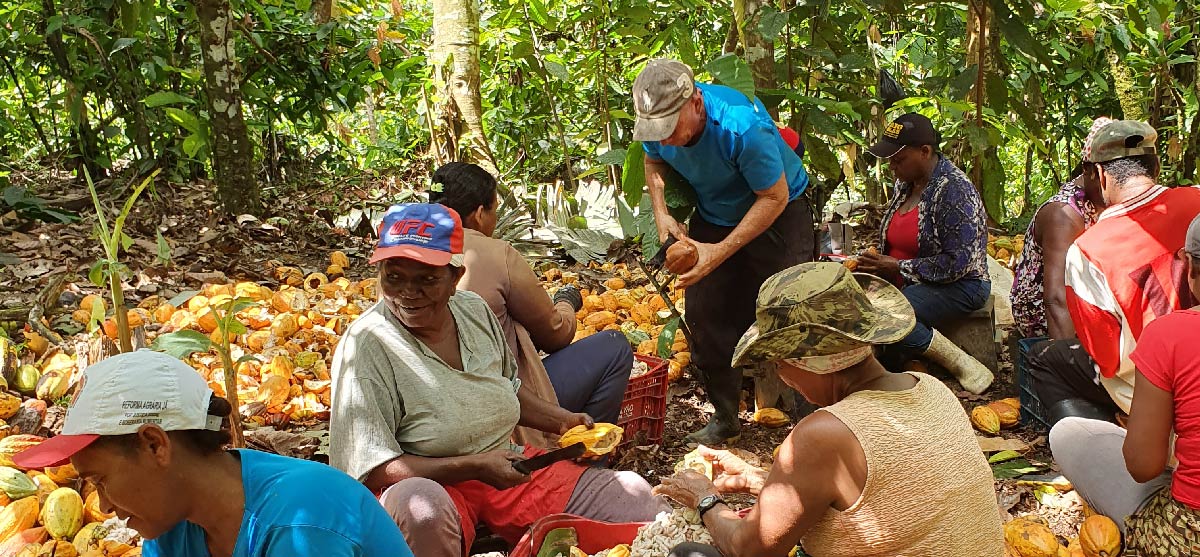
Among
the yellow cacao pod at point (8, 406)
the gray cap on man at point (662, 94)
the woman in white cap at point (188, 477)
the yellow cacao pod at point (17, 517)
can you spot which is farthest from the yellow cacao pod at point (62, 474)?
the gray cap on man at point (662, 94)

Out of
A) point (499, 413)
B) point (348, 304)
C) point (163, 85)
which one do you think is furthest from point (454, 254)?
point (163, 85)

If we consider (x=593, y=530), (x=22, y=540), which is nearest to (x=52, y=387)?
(x=22, y=540)

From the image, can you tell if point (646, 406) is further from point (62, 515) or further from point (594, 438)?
point (62, 515)

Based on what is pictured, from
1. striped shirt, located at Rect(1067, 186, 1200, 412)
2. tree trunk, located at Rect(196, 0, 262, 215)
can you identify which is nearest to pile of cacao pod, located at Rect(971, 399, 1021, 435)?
striped shirt, located at Rect(1067, 186, 1200, 412)

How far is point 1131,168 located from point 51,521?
357cm

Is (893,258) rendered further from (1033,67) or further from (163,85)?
(163,85)

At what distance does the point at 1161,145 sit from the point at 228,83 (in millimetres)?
6428

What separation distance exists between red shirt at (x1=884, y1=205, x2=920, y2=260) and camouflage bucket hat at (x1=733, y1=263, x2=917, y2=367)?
2.57m

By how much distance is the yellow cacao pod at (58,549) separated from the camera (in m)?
2.73

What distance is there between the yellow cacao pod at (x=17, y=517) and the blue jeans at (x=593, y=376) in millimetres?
1626

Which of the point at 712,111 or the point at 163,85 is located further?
the point at 163,85

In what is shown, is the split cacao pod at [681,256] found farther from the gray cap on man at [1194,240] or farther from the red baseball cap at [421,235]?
the gray cap on man at [1194,240]

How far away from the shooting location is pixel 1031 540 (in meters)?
2.72

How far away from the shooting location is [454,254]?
265cm
